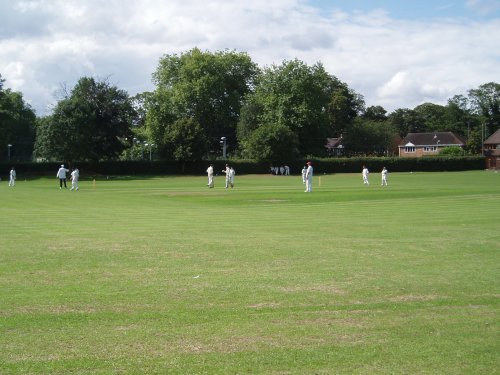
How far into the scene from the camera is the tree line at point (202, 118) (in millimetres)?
90375

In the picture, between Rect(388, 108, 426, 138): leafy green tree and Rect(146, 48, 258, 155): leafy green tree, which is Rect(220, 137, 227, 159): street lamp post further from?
Rect(388, 108, 426, 138): leafy green tree

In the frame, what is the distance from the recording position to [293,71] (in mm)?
107625

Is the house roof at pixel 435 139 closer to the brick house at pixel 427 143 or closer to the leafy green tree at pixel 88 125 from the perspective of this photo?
the brick house at pixel 427 143

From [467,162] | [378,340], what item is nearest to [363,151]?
[467,162]

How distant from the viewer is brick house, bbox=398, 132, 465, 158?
14912cm

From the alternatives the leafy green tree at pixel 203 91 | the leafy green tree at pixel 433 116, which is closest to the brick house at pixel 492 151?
the leafy green tree at pixel 433 116

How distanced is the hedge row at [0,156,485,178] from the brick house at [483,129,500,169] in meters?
2.63

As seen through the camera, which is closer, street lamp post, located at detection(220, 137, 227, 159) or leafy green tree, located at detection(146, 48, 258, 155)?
leafy green tree, located at detection(146, 48, 258, 155)

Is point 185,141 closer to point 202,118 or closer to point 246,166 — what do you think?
point 246,166

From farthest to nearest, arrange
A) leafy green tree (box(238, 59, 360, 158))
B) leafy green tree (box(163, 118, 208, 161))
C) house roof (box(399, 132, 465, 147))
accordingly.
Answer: house roof (box(399, 132, 465, 147)), leafy green tree (box(238, 59, 360, 158)), leafy green tree (box(163, 118, 208, 161))

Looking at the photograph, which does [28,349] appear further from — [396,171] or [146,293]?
[396,171]

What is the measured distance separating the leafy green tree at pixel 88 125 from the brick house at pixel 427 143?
79.0 m

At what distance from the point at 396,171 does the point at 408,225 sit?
8407cm

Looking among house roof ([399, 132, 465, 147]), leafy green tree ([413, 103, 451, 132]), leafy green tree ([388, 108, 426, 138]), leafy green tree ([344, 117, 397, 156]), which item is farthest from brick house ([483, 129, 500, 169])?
leafy green tree ([388, 108, 426, 138])
